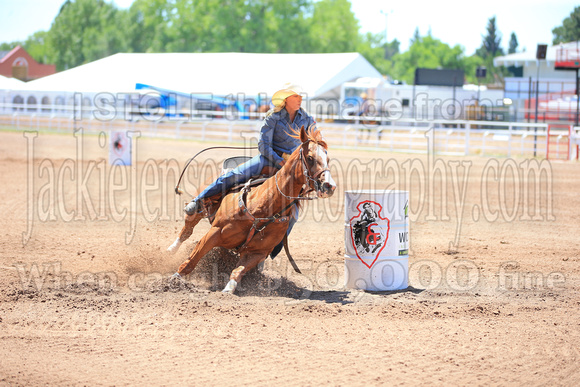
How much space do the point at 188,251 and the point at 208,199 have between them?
4.25 ft

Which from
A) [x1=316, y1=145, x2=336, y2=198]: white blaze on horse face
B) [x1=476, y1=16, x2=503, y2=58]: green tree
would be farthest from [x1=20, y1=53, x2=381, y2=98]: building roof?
[x1=476, y1=16, x2=503, y2=58]: green tree

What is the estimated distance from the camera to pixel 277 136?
6867 millimetres

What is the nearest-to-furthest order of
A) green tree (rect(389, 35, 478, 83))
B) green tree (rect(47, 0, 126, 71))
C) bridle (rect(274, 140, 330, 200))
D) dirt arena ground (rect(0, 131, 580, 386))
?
dirt arena ground (rect(0, 131, 580, 386)), bridle (rect(274, 140, 330, 200)), green tree (rect(47, 0, 126, 71)), green tree (rect(389, 35, 478, 83))

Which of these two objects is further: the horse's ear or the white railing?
the white railing

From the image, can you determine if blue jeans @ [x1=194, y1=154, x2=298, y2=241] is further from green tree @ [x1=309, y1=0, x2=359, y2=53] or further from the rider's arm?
green tree @ [x1=309, y1=0, x2=359, y2=53]

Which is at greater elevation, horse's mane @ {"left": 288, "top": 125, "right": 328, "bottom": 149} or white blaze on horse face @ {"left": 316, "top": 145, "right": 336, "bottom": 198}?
horse's mane @ {"left": 288, "top": 125, "right": 328, "bottom": 149}

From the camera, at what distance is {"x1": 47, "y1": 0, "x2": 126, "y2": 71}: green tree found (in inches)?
3100

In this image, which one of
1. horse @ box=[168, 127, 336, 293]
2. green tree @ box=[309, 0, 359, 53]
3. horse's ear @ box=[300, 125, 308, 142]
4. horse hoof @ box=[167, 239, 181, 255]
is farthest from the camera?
green tree @ box=[309, 0, 359, 53]

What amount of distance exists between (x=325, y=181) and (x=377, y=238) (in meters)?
1.29

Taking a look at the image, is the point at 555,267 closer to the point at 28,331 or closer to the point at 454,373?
the point at 454,373

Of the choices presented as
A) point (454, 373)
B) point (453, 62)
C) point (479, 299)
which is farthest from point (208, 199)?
point (453, 62)

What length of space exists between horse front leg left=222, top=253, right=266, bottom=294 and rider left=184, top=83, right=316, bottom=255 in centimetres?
59

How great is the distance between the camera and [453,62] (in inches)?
3418

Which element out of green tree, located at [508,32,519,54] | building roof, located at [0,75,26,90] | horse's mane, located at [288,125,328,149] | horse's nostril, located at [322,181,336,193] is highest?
green tree, located at [508,32,519,54]
